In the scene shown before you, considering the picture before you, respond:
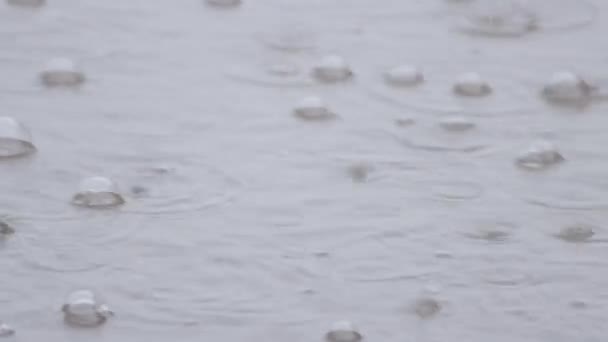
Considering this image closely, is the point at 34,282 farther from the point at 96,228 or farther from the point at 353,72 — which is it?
the point at 353,72

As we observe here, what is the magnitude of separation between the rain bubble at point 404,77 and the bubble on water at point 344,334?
1017mm

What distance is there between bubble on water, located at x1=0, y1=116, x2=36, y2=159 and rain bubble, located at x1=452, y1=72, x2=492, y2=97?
86cm

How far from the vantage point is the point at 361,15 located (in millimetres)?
3145

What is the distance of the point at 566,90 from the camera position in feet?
8.93

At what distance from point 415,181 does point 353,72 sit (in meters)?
0.52

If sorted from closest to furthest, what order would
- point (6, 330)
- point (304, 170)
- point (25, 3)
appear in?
point (6, 330) → point (304, 170) → point (25, 3)

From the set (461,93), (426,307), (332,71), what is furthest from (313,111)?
(426,307)

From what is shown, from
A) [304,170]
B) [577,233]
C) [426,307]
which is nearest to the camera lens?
[426,307]

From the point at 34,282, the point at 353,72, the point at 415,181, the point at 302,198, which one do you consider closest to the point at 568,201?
the point at 415,181

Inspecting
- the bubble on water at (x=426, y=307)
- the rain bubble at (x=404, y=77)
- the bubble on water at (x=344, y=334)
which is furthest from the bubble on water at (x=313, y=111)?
the bubble on water at (x=344, y=334)

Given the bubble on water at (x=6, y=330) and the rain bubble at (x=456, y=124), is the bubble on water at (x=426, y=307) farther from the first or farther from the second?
the rain bubble at (x=456, y=124)

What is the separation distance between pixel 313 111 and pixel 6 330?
95cm

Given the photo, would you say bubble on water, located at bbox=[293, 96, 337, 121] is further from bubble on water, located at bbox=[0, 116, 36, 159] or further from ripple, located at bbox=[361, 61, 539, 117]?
bubble on water, located at bbox=[0, 116, 36, 159]

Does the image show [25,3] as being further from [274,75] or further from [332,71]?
[332,71]
